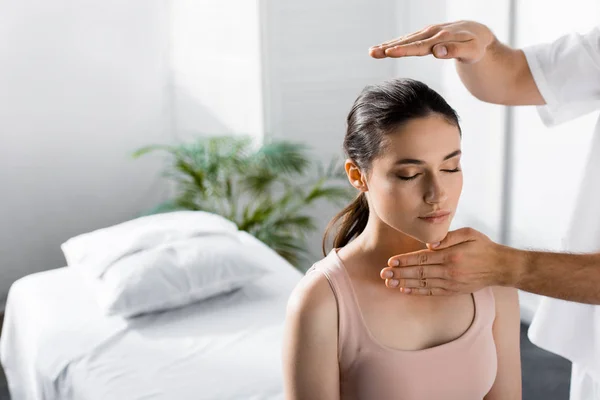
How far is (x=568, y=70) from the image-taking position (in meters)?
1.65

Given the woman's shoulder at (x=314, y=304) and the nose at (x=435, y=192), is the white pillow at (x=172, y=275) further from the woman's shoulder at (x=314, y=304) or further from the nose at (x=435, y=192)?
the nose at (x=435, y=192)

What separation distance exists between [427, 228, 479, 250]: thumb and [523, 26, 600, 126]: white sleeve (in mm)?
571

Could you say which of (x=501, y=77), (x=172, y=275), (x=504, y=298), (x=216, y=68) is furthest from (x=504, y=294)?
(x=216, y=68)

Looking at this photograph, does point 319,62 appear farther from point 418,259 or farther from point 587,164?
point 418,259

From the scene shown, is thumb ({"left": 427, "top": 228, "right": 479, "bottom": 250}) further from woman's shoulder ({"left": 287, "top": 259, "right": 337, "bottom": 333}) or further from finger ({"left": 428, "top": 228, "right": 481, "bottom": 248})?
woman's shoulder ({"left": 287, "top": 259, "right": 337, "bottom": 333})

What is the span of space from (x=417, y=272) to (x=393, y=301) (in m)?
0.08

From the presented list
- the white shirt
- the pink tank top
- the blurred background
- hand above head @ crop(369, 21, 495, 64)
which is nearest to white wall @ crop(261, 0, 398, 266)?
the blurred background

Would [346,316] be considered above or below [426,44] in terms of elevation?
below

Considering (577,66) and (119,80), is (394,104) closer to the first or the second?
(577,66)

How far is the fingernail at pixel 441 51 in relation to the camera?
49.6 inches

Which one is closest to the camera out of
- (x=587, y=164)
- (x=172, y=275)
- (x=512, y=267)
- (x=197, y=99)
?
(x=512, y=267)

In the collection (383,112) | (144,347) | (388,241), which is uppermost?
(383,112)

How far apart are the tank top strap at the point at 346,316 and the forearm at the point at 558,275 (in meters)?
0.26

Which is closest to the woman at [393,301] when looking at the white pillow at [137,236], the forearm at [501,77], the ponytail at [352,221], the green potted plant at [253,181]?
the ponytail at [352,221]
